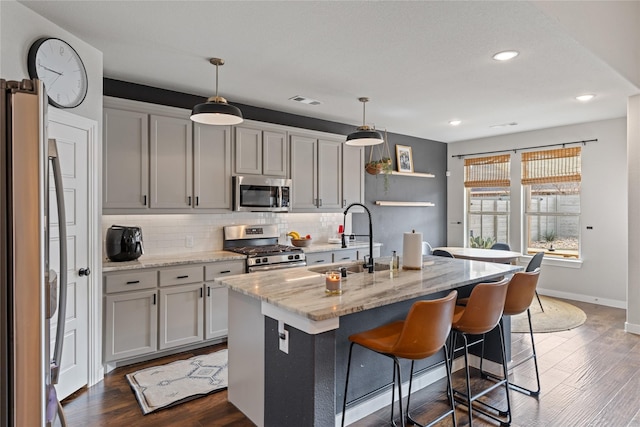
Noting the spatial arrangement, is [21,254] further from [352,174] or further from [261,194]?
[352,174]

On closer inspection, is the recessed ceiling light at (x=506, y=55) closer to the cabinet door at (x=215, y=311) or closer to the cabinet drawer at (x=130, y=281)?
the cabinet door at (x=215, y=311)

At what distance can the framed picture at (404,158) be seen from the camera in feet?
21.1

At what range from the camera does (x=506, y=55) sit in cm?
306

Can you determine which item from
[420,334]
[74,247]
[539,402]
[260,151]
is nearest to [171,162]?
[260,151]

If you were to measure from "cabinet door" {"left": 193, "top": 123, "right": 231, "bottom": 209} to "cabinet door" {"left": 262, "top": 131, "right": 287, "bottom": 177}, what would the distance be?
46cm

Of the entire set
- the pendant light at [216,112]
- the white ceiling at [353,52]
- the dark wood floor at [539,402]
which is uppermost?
the white ceiling at [353,52]

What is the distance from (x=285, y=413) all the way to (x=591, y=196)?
5622 millimetres

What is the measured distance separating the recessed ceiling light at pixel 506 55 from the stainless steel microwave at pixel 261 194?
2540mm

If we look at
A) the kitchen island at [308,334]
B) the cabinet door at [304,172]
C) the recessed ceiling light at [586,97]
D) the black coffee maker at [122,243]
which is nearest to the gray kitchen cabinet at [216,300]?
the black coffee maker at [122,243]

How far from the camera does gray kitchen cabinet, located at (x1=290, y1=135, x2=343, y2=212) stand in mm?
4773

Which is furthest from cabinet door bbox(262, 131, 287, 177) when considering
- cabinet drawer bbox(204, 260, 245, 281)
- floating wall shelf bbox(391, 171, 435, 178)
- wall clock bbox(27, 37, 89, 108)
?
floating wall shelf bbox(391, 171, 435, 178)

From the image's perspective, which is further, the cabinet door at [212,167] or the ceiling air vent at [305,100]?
the ceiling air vent at [305,100]

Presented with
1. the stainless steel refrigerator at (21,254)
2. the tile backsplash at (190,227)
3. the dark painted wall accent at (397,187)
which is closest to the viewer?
the stainless steel refrigerator at (21,254)

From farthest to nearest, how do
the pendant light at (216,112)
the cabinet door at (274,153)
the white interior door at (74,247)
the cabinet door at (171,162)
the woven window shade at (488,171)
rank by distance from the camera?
the woven window shade at (488,171) → the cabinet door at (274,153) → the cabinet door at (171,162) → the pendant light at (216,112) → the white interior door at (74,247)
